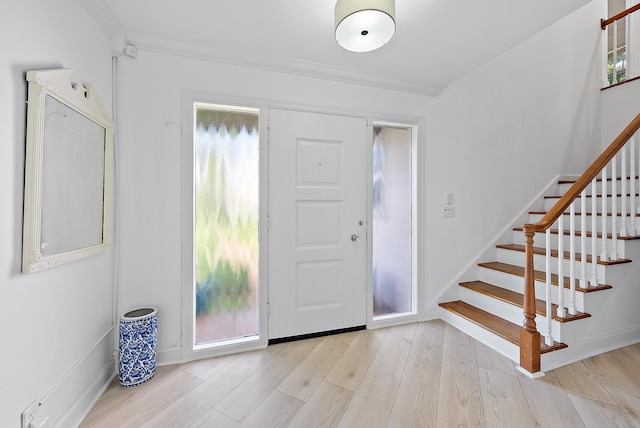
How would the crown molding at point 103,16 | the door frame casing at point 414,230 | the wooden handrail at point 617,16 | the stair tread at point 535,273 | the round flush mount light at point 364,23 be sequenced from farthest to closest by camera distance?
the wooden handrail at point 617,16, the door frame casing at point 414,230, the stair tread at point 535,273, the crown molding at point 103,16, the round flush mount light at point 364,23

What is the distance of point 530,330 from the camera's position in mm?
2002

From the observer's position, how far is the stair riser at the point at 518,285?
2.16 metres

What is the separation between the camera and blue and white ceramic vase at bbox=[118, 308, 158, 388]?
6.07 ft

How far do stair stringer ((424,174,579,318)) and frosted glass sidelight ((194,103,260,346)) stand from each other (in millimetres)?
1834

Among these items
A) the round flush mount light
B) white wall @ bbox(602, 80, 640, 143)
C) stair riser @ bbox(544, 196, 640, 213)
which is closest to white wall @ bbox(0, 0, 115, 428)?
the round flush mount light

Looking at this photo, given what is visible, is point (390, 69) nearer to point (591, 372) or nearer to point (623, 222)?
point (623, 222)

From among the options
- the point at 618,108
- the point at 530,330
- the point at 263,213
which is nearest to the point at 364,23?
the point at 263,213

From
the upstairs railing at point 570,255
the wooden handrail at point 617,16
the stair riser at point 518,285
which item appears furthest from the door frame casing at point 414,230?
the wooden handrail at point 617,16

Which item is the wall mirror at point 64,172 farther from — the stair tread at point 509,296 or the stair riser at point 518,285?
the stair riser at point 518,285

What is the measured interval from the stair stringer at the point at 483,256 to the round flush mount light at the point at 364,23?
8.09 feet

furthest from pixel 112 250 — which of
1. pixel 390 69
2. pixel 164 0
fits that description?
pixel 390 69

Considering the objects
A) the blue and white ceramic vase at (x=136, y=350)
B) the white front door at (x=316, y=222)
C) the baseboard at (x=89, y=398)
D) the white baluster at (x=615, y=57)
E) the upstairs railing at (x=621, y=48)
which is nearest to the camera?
the baseboard at (x=89, y=398)

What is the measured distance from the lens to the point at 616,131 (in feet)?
12.1

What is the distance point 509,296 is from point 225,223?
262 cm
